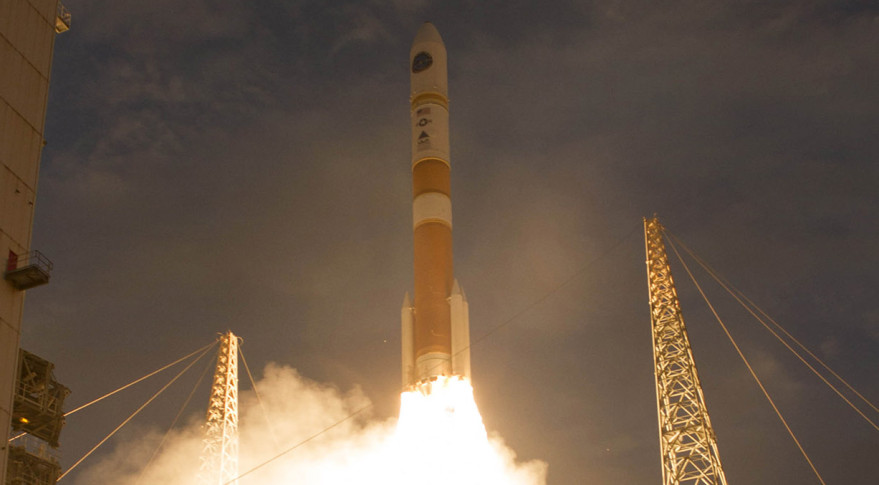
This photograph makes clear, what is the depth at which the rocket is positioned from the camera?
45.2 metres

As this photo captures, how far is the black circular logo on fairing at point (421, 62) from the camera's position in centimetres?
5191

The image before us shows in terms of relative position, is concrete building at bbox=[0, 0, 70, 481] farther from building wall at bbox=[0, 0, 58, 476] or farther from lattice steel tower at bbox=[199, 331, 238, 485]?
lattice steel tower at bbox=[199, 331, 238, 485]

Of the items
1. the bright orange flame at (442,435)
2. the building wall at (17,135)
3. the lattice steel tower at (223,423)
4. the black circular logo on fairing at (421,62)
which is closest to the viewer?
the building wall at (17,135)

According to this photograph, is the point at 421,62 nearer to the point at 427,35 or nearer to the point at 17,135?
the point at 427,35

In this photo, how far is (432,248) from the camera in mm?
47281

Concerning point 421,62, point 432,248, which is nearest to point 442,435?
point 432,248

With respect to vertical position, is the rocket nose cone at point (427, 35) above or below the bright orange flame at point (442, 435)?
above

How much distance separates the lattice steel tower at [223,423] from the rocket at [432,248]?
743 inches

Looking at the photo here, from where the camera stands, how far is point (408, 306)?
154ft

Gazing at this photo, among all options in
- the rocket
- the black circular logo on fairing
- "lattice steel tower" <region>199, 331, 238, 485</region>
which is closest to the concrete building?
the rocket

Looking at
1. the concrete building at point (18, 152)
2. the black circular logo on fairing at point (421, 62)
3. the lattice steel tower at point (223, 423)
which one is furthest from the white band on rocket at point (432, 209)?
the lattice steel tower at point (223, 423)

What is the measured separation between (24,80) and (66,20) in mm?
6186

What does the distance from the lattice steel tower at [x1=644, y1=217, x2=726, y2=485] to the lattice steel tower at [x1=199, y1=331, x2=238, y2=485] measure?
83.0 feet

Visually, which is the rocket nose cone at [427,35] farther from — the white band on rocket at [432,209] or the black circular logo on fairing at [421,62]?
the white band on rocket at [432,209]
